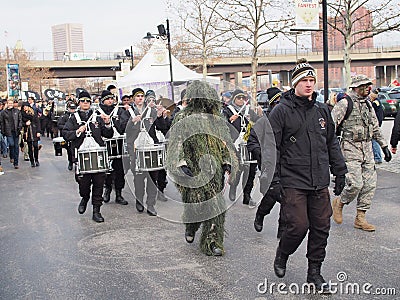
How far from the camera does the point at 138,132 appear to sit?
8492 millimetres

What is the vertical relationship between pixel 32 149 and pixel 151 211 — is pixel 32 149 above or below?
above

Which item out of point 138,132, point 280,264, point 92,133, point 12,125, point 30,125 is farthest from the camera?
point 30,125

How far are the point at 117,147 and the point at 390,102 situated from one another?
22.1 m

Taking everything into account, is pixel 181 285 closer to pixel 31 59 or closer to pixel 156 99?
pixel 156 99

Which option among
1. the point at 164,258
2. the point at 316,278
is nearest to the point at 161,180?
the point at 164,258

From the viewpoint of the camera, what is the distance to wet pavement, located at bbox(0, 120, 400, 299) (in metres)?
4.93

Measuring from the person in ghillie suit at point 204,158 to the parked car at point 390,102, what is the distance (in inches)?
922

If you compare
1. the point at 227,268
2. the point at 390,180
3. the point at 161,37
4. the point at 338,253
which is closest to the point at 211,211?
the point at 227,268

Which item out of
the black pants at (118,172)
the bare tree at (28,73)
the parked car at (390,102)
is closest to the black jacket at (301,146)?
the black pants at (118,172)

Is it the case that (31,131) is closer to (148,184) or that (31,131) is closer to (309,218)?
(148,184)

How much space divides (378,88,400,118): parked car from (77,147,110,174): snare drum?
73.4 ft

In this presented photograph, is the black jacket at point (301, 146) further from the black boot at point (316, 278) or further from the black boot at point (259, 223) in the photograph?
the black boot at point (259, 223)

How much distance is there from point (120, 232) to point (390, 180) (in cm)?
570

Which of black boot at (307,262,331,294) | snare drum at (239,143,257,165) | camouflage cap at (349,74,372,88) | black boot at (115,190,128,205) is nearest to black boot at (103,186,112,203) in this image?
black boot at (115,190,128,205)
